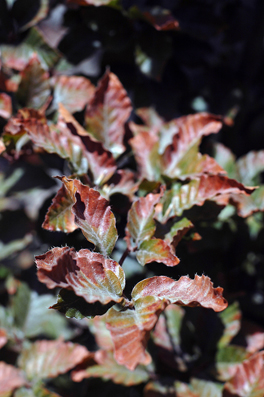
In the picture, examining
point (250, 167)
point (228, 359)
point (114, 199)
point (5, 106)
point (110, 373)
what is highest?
point (5, 106)

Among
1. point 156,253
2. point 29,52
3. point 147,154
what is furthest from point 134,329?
point 29,52

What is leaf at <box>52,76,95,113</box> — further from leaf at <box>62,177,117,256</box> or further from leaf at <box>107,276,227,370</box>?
leaf at <box>107,276,227,370</box>

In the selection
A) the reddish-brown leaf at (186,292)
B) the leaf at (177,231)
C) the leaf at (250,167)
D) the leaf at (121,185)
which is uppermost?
the leaf at (121,185)

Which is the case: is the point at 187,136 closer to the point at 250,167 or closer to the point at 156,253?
the point at 250,167

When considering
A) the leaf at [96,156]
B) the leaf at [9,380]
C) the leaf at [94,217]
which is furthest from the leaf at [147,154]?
the leaf at [9,380]

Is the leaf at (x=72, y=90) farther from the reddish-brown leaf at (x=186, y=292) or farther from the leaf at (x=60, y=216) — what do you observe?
the reddish-brown leaf at (x=186, y=292)

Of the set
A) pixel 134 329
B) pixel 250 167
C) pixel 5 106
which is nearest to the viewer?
pixel 134 329
